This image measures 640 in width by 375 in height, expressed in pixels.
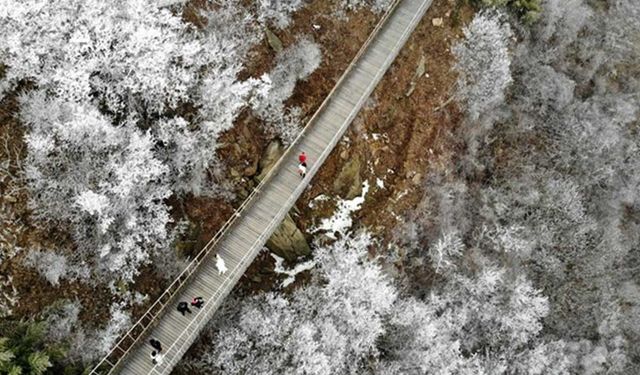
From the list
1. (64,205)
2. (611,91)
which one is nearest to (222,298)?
(64,205)

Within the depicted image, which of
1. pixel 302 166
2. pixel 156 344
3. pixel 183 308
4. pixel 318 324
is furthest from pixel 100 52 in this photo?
pixel 318 324

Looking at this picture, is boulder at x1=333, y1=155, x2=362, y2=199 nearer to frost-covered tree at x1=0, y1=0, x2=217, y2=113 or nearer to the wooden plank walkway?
the wooden plank walkway

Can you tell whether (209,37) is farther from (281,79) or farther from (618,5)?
(618,5)

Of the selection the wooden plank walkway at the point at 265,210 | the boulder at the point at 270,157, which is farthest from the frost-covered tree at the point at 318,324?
the boulder at the point at 270,157

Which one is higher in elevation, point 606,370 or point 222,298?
point 606,370

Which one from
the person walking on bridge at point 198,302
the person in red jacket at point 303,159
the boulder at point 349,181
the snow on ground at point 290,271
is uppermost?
the person in red jacket at point 303,159

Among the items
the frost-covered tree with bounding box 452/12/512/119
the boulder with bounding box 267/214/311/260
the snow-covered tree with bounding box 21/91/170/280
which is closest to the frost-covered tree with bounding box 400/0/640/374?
the frost-covered tree with bounding box 452/12/512/119

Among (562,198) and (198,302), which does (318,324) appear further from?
(562,198)

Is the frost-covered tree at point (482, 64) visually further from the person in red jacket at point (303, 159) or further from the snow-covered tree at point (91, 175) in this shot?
the snow-covered tree at point (91, 175)
